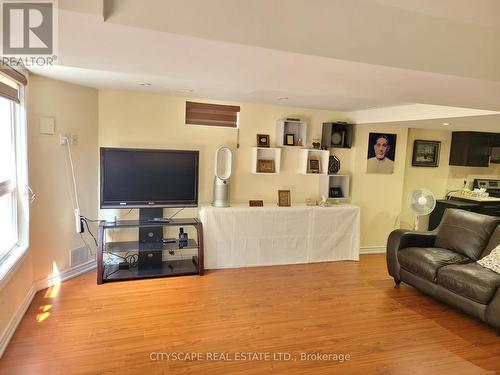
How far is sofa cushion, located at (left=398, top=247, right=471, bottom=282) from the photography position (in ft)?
11.2

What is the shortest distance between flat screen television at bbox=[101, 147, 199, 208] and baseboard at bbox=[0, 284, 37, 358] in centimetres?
110

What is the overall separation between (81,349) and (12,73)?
2150 mm

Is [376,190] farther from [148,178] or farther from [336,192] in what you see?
[148,178]

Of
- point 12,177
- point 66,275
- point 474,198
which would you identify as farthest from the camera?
point 474,198

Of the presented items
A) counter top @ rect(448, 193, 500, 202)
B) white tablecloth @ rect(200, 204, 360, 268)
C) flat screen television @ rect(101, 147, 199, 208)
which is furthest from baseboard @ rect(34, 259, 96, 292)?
counter top @ rect(448, 193, 500, 202)

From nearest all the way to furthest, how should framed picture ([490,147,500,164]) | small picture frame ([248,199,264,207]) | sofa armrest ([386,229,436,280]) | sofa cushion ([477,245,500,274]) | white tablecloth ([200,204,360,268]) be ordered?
1. sofa cushion ([477,245,500,274])
2. sofa armrest ([386,229,436,280])
3. white tablecloth ([200,204,360,268])
4. small picture frame ([248,199,264,207])
5. framed picture ([490,147,500,164])

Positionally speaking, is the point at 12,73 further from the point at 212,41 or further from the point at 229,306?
the point at 229,306

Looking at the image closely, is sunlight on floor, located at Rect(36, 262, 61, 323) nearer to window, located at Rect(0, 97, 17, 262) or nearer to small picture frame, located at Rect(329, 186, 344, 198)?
window, located at Rect(0, 97, 17, 262)

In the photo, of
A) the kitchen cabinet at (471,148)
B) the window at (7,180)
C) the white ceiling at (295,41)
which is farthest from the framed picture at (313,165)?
the window at (7,180)

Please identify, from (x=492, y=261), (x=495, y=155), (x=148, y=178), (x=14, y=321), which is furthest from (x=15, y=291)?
(x=495, y=155)

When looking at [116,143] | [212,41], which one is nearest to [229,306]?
[116,143]

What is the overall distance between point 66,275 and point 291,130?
3284 mm

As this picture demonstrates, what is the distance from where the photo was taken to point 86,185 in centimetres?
387

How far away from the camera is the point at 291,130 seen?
185 inches
